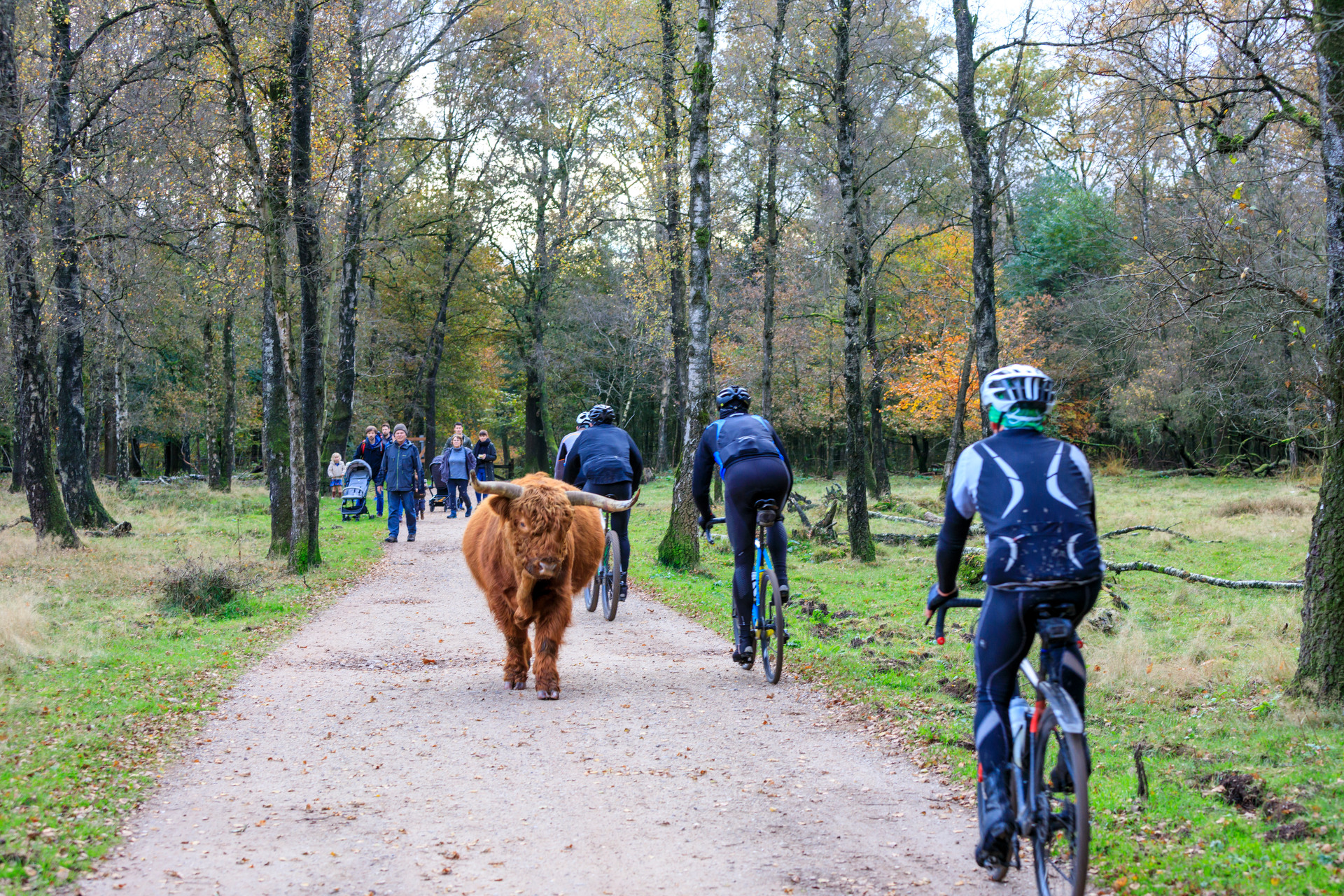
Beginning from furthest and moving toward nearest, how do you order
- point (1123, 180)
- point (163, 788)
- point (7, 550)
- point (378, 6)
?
point (378, 6) → point (7, 550) → point (1123, 180) → point (163, 788)

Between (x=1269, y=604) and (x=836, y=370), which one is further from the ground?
(x=836, y=370)

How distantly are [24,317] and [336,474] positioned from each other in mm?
13984

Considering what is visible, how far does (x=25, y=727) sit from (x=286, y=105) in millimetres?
11036

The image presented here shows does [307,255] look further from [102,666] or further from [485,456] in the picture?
[485,456]

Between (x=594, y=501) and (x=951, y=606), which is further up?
(x=594, y=501)

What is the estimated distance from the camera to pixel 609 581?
38.2 ft

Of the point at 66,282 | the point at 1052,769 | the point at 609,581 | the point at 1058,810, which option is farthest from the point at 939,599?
the point at 66,282

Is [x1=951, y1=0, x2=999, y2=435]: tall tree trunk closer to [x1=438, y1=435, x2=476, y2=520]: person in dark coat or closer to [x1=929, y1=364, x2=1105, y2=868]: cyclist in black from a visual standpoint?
[x1=929, y1=364, x2=1105, y2=868]: cyclist in black

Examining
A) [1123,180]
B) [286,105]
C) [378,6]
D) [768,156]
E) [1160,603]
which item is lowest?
[1160,603]

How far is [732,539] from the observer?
8148 millimetres

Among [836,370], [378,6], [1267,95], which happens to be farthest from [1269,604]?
[836,370]

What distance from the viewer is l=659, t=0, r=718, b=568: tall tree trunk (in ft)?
49.5

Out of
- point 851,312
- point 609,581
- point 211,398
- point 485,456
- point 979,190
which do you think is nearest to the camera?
point 609,581

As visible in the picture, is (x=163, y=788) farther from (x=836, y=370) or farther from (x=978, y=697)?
(x=836, y=370)
